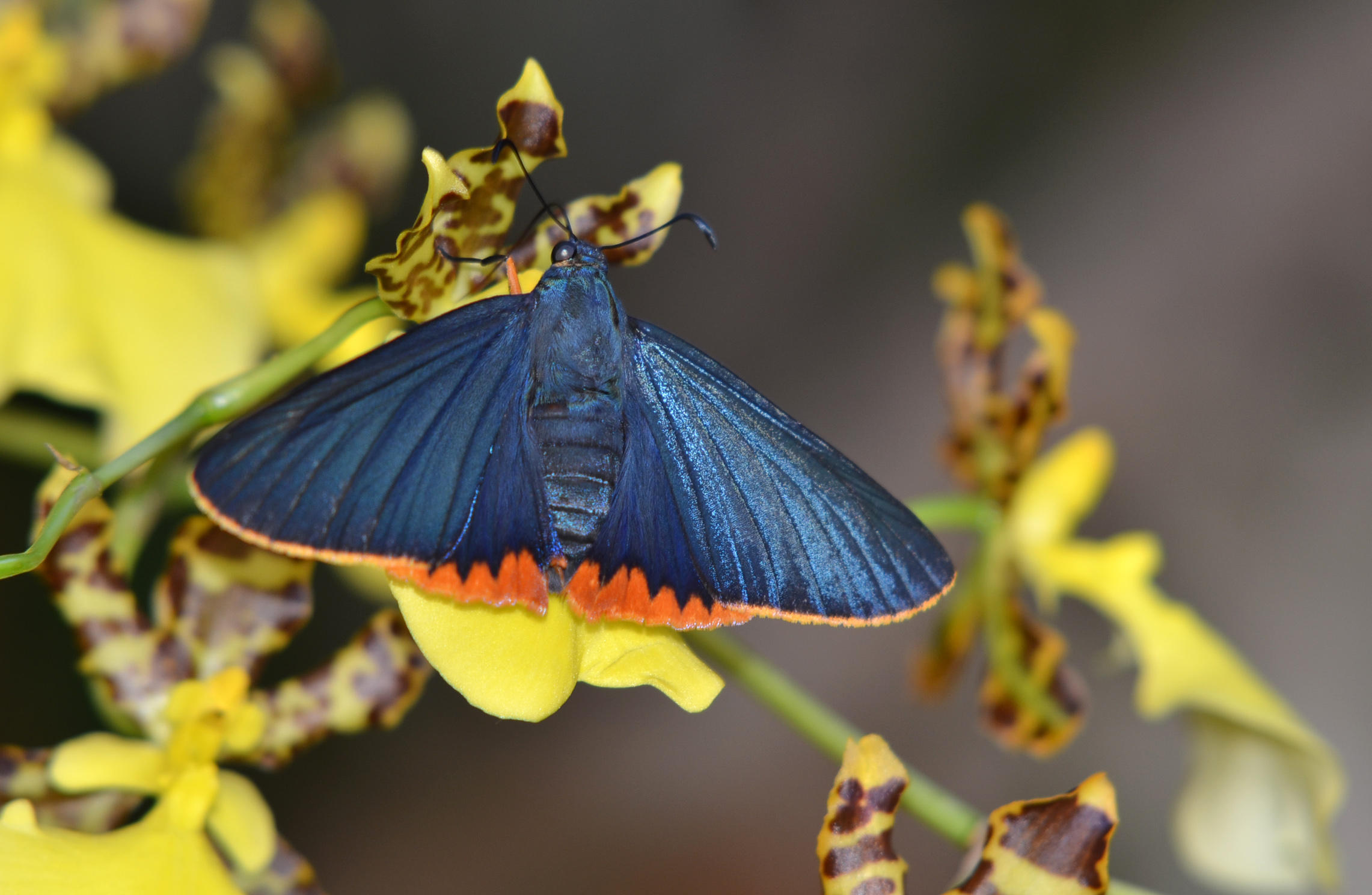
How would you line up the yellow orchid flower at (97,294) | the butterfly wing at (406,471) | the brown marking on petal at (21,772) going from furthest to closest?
the yellow orchid flower at (97,294) → the brown marking on petal at (21,772) → the butterfly wing at (406,471)

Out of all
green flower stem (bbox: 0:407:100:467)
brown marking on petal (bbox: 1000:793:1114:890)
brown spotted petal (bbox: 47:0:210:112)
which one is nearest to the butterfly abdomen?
brown marking on petal (bbox: 1000:793:1114:890)

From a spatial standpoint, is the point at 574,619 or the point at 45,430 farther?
the point at 45,430

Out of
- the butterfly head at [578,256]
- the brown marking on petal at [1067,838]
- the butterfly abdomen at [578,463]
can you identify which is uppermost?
the butterfly head at [578,256]

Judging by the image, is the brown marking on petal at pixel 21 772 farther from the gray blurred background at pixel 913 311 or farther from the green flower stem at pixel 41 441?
the gray blurred background at pixel 913 311

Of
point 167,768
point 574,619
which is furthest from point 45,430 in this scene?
point 574,619

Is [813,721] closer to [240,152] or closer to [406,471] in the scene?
[406,471]

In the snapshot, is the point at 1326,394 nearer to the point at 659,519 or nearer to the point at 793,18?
the point at 793,18

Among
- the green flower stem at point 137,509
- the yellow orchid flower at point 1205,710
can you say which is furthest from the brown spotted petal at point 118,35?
the yellow orchid flower at point 1205,710

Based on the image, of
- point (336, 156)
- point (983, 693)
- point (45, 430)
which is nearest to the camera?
point (45, 430)
